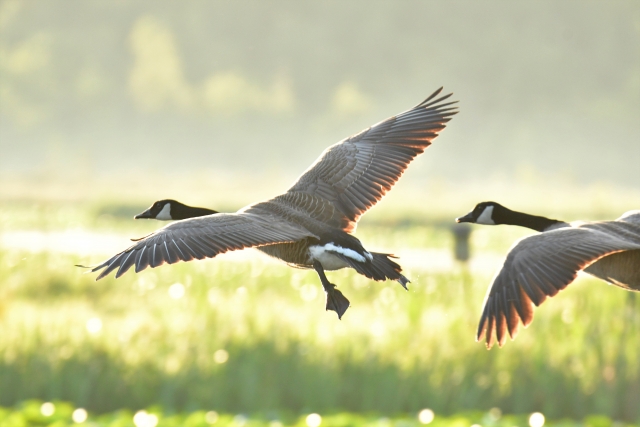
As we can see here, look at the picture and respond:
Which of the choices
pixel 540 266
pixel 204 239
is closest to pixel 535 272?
pixel 540 266

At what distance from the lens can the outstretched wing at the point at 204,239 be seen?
1663mm

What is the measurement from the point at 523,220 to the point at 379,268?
1.27 ft

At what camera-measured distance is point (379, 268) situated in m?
1.86

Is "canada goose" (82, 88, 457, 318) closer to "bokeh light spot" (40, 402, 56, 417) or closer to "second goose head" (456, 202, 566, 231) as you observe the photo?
"second goose head" (456, 202, 566, 231)

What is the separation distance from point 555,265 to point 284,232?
1.93 feet

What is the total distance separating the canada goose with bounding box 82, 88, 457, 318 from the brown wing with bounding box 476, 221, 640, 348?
0.89 ft

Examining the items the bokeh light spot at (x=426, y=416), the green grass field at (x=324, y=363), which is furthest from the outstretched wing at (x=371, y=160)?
the bokeh light spot at (x=426, y=416)

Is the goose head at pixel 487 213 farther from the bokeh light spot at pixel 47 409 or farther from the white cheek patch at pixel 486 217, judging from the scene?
the bokeh light spot at pixel 47 409

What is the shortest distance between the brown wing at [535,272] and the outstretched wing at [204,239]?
45cm

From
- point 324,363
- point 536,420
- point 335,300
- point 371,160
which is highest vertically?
point 371,160

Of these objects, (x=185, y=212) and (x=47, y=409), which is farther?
(x=47, y=409)

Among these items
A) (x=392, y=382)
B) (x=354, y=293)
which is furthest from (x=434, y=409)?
(x=354, y=293)

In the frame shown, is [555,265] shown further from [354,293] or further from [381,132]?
[354,293]

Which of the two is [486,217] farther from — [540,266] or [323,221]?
[323,221]
